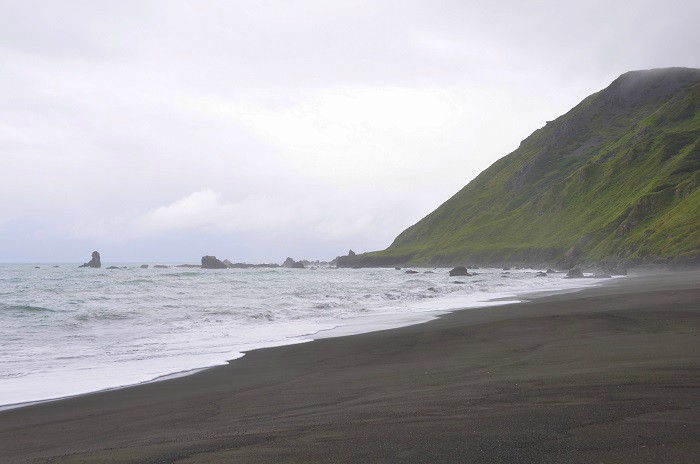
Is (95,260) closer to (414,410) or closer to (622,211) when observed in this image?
(622,211)

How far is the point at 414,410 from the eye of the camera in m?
7.64

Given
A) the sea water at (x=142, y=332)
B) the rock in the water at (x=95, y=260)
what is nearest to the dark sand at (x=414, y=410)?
the sea water at (x=142, y=332)

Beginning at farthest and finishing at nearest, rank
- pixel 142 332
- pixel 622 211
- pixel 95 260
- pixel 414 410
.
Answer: pixel 95 260, pixel 622 211, pixel 142 332, pixel 414 410

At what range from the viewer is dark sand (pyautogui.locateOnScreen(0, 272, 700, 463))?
576 cm

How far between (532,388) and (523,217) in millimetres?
192161

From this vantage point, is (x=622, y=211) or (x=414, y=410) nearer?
(x=414, y=410)

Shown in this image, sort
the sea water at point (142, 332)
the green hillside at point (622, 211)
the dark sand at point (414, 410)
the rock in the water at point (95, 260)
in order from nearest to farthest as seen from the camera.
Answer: the dark sand at point (414, 410)
the sea water at point (142, 332)
the green hillside at point (622, 211)
the rock in the water at point (95, 260)

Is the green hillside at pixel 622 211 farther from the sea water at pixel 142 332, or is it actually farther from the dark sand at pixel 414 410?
the dark sand at pixel 414 410

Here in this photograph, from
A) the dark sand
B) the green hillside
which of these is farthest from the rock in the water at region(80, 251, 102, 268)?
the dark sand

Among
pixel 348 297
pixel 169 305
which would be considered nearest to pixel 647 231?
pixel 348 297

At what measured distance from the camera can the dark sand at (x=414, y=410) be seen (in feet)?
18.9

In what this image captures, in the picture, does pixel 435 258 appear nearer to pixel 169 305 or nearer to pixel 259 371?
pixel 169 305

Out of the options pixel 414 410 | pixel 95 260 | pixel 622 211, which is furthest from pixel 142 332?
pixel 95 260

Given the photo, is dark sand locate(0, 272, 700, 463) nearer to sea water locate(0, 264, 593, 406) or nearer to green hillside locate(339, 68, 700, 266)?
sea water locate(0, 264, 593, 406)
